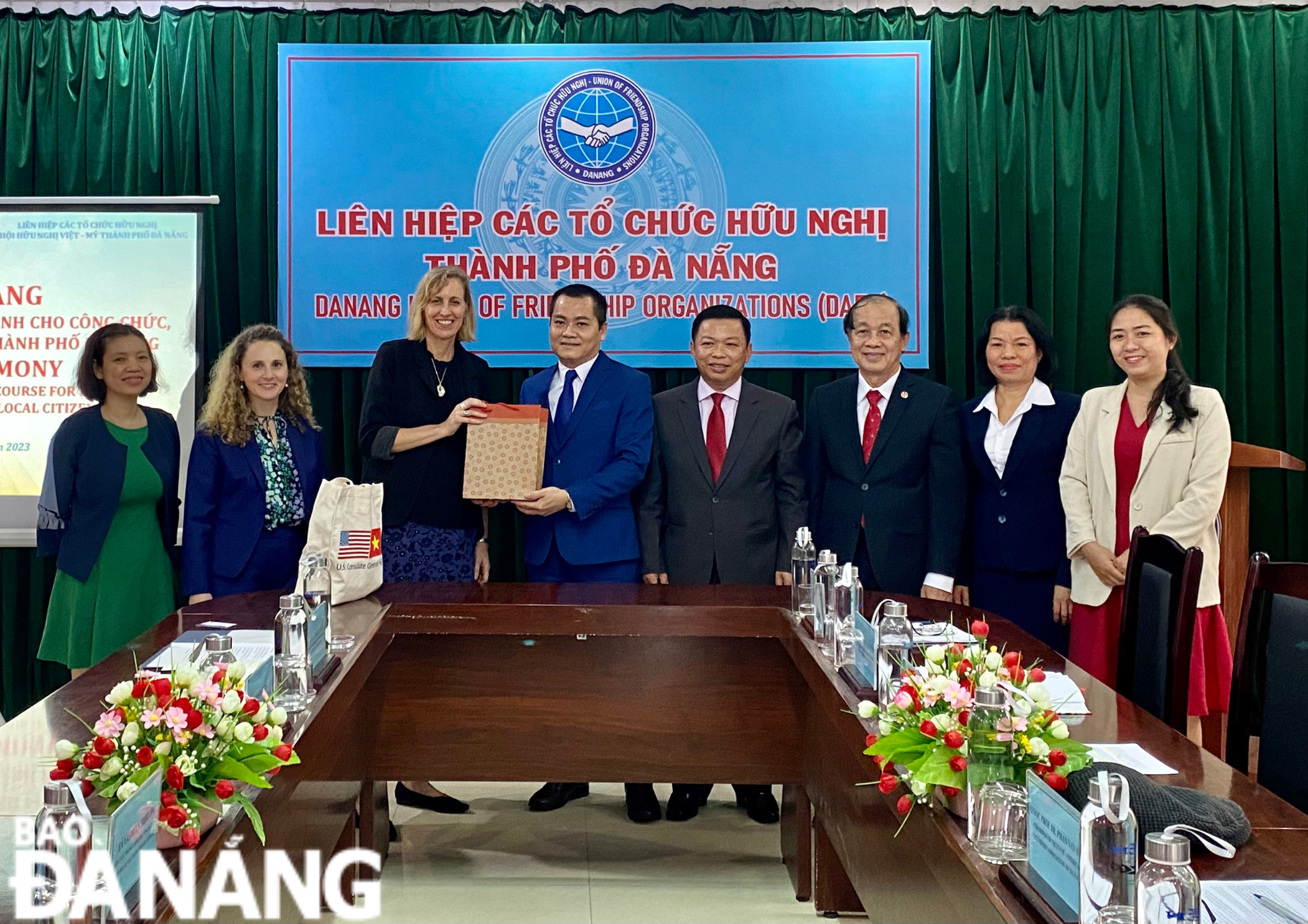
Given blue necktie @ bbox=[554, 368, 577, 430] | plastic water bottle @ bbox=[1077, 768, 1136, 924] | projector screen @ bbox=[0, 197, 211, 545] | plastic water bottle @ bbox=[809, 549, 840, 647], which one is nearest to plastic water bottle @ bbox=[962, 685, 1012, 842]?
plastic water bottle @ bbox=[1077, 768, 1136, 924]

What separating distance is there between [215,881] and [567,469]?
2179mm

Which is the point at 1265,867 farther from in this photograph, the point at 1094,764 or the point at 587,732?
the point at 587,732

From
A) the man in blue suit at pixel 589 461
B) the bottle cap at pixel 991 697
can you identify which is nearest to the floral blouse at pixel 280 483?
the man in blue suit at pixel 589 461

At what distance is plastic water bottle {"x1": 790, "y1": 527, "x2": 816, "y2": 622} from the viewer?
2727 mm

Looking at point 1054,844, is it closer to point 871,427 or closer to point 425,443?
point 871,427

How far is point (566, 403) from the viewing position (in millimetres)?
3486

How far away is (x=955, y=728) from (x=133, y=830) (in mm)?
909

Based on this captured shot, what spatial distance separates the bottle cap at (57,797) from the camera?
43.3 inches

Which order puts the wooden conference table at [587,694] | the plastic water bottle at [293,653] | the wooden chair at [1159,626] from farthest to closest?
the wooden conference table at [587,694], the wooden chair at [1159,626], the plastic water bottle at [293,653]

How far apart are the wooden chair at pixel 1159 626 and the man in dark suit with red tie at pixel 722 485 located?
116 cm

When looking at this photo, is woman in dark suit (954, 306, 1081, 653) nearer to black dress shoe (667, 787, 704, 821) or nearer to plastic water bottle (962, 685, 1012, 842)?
black dress shoe (667, 787, 704, 821)

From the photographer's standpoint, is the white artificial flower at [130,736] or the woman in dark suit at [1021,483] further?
the woman in dark suit at [1021,483]

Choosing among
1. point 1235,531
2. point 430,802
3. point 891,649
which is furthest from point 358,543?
point 1235,531

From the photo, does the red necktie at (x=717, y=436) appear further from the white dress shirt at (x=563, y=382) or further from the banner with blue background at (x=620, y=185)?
the banner with blue background at (x=620, y=185)
